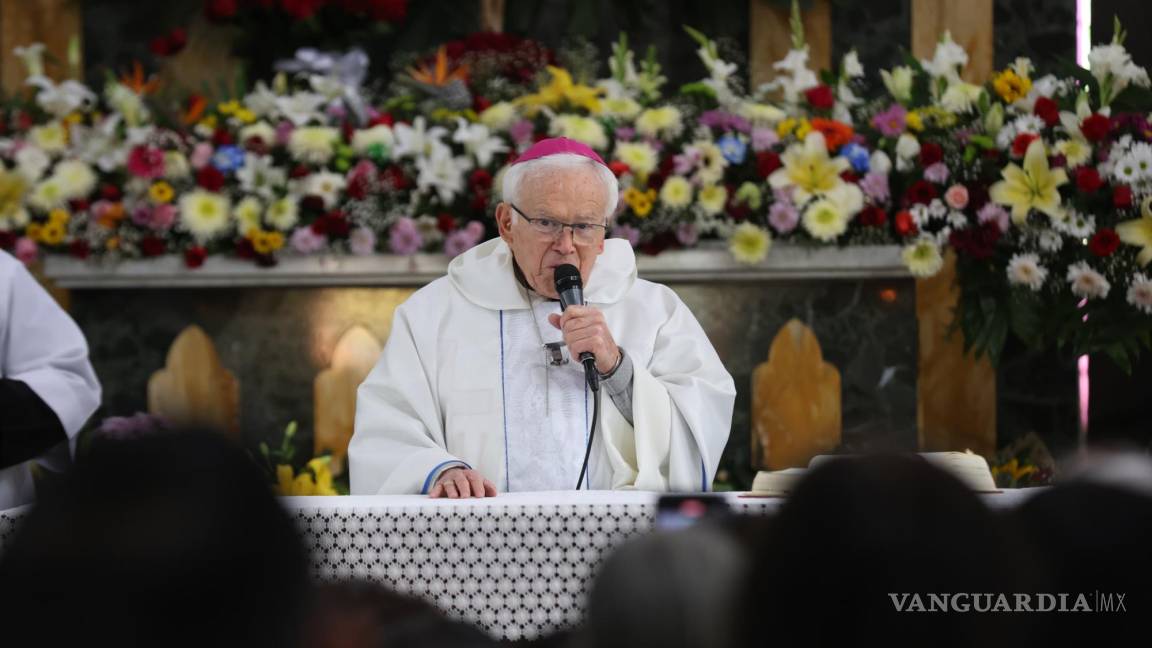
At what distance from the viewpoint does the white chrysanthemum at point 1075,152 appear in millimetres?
4680

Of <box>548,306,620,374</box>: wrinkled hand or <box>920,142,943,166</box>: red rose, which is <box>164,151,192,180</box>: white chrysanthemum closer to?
<box>548,306,620,374</box>: wrinkled hand

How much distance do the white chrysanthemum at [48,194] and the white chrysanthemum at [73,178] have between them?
1 centimetres

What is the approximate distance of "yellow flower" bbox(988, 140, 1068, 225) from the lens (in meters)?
4.67

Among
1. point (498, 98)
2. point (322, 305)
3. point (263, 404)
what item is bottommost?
point (263, 404)

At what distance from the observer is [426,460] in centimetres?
334

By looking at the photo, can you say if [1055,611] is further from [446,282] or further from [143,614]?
[446,282]

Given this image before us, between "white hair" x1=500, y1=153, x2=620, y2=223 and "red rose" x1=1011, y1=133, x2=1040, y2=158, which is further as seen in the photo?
"red rose" x1=1011, y1=133, x2=1040, y2=158

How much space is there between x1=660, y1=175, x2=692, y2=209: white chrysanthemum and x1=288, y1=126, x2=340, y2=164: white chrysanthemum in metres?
1.19

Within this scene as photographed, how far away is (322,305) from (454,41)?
115cm

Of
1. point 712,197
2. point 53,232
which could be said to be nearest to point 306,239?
point 53,232

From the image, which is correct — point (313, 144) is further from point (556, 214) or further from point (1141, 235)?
point (1141, 235)

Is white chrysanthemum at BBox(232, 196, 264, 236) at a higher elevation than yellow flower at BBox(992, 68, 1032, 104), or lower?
lower

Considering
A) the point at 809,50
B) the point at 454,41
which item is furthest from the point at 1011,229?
Answer: the point at 454,41

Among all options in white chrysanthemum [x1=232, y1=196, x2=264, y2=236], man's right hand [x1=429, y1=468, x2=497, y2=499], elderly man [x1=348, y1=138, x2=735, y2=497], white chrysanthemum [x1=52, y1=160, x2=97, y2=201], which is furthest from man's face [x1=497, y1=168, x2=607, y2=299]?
white chrysanthemum [x1=52, y1=160, x2=97, y2=201]
